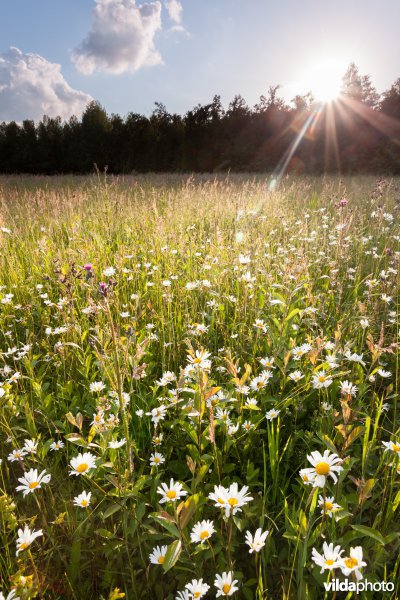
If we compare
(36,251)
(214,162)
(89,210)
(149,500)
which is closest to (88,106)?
(214,162)

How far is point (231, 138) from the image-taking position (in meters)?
32.7

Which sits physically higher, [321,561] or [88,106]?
[88,106]

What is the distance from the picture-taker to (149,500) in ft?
4.23

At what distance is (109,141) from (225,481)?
136ft

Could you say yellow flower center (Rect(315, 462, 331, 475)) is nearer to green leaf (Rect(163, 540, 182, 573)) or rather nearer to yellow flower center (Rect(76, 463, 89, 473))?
green leaf (Rect(163, 540, 182, 573))

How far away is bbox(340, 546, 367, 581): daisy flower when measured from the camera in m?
0.77

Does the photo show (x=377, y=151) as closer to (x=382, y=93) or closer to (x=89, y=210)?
(x=382, y=93)

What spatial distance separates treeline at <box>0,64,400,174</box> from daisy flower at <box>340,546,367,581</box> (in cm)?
2632

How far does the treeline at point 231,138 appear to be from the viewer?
2612cm

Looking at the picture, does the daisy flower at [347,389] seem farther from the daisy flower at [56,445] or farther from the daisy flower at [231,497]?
the daisy flower at [56,445]

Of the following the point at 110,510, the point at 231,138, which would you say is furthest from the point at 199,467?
the point at 231,138

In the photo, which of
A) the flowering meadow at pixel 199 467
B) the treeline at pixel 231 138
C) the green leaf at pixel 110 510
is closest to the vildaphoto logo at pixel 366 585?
the flowering meadow at pixel 199 467

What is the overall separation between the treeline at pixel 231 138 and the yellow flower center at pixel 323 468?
26.2 meters

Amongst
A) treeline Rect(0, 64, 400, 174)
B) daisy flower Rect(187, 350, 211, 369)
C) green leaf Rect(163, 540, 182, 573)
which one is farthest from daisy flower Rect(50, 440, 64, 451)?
treeline Rect(0, 64, 400, 174)
